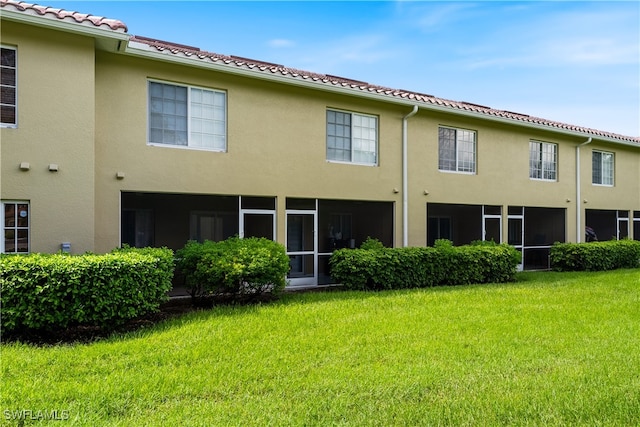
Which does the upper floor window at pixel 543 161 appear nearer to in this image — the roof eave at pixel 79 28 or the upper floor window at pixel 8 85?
the roof eave at pixel 79 28

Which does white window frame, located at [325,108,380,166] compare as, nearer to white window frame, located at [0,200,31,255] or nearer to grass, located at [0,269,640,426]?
grass, located at [0,269,640,426]

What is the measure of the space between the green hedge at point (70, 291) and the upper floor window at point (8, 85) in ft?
9.68

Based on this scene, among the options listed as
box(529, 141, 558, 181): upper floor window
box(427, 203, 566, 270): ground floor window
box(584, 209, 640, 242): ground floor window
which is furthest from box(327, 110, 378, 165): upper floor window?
box(584, 209, 640, 242): ground floor window

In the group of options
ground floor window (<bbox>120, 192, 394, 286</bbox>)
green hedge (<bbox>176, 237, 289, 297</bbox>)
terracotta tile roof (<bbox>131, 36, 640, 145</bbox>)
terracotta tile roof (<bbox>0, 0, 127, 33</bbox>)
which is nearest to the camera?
terracotta tile roof (<bbox>0, 0, 127, 33</bbox>)

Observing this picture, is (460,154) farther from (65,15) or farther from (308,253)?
(65,15)

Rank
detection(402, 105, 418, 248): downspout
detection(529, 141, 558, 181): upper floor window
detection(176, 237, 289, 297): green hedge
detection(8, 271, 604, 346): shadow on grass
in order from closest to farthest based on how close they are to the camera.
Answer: detection(8, 271, 604, 346): shadow on grass → detection(176, 237, 289, 297): green hedge → detection(402, 105, 418, 248): downspout → detection(529, 141, 558, 181): upper floor window

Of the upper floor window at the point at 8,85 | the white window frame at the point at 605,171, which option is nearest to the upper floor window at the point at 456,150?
the white window frame at the point at 605,171

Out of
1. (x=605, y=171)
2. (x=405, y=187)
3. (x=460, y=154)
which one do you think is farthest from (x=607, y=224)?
(x=405, y=187)

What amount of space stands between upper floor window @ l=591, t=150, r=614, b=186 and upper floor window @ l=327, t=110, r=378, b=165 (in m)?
11.2

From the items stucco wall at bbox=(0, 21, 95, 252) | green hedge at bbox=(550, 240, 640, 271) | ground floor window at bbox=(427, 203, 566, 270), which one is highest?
stucco wall at bbox=(0, 21, 95, 252)

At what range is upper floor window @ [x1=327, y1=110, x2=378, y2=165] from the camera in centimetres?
1244

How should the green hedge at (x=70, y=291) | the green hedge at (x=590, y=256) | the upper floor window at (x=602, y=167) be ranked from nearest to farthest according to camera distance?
1. the green hedge at (x=70, y=291)
2. the green hedge at (x=590, y=256)
3. the upper floor window at (x=602, y=167)

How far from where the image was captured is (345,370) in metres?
5.31

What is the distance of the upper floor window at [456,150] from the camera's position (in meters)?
14.4
